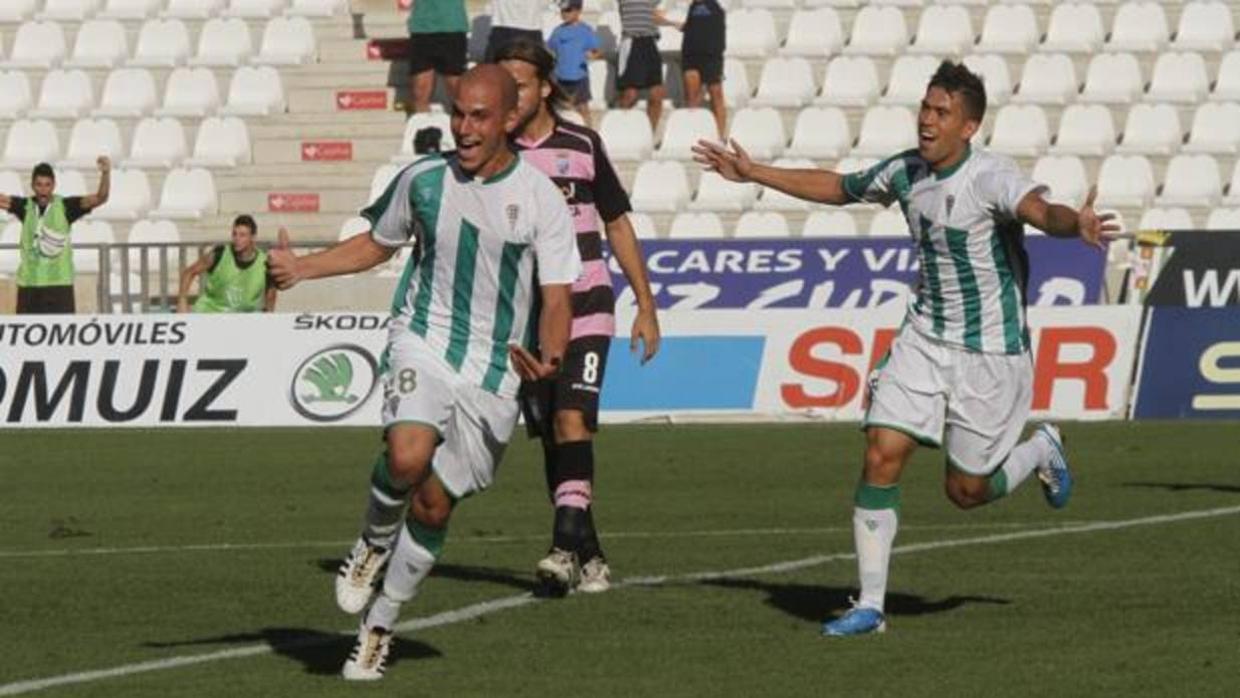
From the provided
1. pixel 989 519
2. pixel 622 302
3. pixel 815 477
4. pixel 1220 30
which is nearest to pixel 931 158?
pixel 989 519

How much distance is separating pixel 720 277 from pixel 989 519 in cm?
1190

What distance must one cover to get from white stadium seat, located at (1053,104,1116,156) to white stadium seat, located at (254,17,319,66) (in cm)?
839

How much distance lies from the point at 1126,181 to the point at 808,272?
4331mm

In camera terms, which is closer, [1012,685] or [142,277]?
[1012,685]

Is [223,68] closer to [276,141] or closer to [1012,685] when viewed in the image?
[276,141]

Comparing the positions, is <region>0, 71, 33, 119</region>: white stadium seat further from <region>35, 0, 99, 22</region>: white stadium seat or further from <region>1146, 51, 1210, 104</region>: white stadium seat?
<region>1146, 51, 1210, 104</region>: white stadium seat

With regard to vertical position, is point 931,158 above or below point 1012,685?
above

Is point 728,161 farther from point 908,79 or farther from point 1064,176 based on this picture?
point 908,79

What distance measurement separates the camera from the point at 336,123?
105ft

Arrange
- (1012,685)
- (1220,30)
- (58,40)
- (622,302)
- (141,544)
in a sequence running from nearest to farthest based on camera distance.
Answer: (1012,685) < (141,544) < (622,302) < (1220,30) < (58,40)

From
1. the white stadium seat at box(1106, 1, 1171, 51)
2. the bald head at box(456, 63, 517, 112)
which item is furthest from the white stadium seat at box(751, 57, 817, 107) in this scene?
the bald head at box(456, 63, 517, 112)

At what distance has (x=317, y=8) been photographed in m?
33.2

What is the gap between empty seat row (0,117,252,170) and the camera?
3181 centimetres

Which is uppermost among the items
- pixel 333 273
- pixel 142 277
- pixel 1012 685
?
pixel 333 273
